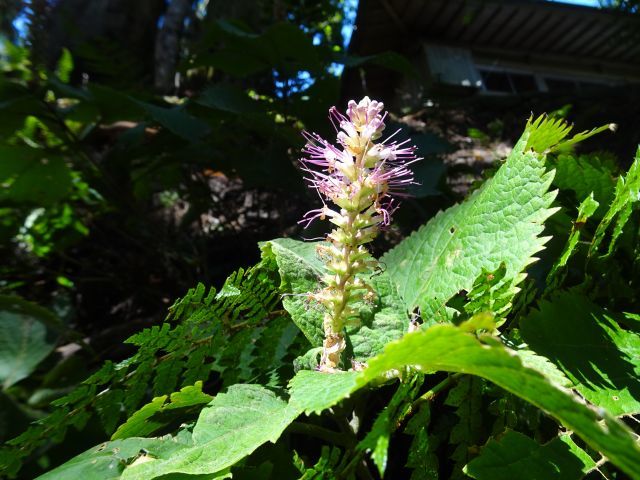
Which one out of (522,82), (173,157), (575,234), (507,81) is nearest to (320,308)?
(575,234)

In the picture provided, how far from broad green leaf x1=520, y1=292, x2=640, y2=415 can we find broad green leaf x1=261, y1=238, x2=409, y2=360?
199mm

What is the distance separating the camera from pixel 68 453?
0.96m

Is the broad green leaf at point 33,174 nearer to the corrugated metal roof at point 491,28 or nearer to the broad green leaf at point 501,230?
the broad green leaf at point 501,230

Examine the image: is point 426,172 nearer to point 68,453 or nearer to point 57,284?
point 68,453

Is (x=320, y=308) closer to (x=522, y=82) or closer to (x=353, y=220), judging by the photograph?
(x=353, y=220)

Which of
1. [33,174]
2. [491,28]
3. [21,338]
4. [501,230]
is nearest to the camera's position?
[501,230]

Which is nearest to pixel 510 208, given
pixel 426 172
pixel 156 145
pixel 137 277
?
pixel 426 172

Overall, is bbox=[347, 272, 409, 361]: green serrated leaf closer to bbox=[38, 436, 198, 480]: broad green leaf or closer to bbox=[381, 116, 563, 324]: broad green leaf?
bbox=[381, 116, 563, 324]: broad green leaf

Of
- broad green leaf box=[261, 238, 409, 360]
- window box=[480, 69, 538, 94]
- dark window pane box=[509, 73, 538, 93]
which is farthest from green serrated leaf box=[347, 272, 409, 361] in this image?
dark window pane box=[509, 73, 538, 93]

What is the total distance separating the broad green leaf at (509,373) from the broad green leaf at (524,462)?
0.56 feet

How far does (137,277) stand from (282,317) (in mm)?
1538

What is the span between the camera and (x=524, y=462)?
60cm

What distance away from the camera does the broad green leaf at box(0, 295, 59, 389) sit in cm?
126

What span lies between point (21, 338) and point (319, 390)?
113 centimetres
